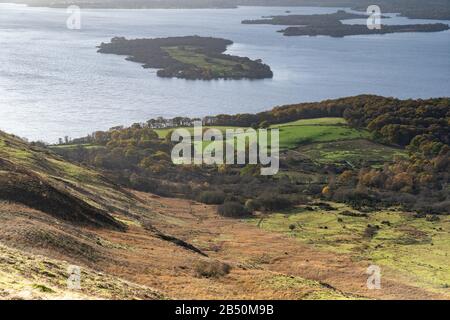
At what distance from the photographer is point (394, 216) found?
58375 mm

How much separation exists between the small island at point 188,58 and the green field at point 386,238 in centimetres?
10001

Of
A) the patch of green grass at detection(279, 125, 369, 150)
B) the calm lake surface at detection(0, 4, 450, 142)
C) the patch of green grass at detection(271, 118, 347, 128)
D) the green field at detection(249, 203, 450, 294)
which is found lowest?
the green field at detection(249, 203, 450, 294)

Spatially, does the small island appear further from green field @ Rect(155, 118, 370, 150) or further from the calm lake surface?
green field @ Rect(155, 118, 370, 150)

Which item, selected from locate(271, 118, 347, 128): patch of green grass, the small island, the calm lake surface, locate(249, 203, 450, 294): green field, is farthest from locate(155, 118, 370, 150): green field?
the small island

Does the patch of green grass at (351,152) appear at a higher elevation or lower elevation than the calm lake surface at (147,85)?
lower

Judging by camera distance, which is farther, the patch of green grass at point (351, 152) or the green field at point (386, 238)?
the patch of green grass at point (351, 152)

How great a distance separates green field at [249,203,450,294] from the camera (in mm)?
39969

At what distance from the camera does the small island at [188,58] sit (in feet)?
525

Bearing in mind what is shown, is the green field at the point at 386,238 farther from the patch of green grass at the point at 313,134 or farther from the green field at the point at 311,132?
the green field at the point at 311,132

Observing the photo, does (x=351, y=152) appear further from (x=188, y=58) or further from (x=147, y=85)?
(x=188, y=58)

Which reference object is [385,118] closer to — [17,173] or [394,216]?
[394,216]

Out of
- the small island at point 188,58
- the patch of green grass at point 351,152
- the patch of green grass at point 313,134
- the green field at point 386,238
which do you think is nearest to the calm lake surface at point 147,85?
the small island at point 188,58

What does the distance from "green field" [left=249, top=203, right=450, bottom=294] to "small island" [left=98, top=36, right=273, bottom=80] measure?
100012 millimetres
